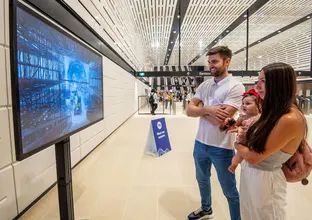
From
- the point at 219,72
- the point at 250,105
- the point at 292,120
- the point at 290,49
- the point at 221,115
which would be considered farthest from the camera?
the point at 290,49

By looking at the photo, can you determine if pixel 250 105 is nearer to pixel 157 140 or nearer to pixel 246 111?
pixel 246 111

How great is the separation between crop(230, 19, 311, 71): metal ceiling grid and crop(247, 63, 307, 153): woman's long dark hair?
37.4 feet

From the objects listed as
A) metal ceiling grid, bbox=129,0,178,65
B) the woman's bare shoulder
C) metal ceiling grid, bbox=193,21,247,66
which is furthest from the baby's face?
metal ceiling grid, bbox=193,21,247,66

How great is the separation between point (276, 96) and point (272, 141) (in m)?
0.23

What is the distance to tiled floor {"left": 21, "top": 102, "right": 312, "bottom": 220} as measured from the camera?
6.74 feet

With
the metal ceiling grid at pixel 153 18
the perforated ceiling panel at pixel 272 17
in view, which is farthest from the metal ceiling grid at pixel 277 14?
the metal ceiling grid at pixel 153 18

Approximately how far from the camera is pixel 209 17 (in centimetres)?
849

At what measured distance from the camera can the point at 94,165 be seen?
341 centimetres

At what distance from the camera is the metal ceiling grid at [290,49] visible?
10645 millimetres

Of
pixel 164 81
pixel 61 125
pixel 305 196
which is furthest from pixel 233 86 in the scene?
pixel 164 81

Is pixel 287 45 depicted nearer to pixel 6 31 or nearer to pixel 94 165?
pixel 94 165

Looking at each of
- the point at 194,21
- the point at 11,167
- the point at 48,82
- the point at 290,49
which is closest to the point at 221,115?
the point at 48,82

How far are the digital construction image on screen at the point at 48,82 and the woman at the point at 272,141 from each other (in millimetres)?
1271

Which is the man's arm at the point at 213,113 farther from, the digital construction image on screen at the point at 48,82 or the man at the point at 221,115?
the digital construction image on screen at the point at 48,82
